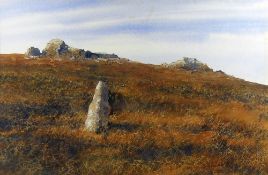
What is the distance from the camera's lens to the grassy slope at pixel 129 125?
29516 mm

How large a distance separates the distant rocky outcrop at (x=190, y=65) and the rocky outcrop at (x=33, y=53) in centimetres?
1713

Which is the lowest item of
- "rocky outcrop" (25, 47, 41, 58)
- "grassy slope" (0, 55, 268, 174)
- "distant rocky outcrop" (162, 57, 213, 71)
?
"grassy slope" (0, 55, 268, 174)

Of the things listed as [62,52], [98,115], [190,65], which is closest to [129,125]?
[98,115]

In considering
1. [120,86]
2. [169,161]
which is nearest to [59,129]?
[169,161]

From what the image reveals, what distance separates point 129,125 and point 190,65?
34028 millimetres

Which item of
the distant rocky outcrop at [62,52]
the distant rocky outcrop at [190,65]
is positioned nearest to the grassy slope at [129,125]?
the distant rocky outcrop at [62,52]

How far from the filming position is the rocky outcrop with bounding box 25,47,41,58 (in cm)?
6120

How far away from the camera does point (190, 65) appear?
68250 mm

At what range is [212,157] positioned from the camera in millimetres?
32188

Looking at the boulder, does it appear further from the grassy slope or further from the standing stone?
the standing stone

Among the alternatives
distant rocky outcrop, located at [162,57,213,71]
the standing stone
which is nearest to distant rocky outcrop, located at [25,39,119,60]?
distant rocky outcrop, located at [162,57,213,71]

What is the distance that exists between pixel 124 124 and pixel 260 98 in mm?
21221

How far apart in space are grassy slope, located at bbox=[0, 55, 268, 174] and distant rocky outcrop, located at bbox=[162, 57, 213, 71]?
1306cm

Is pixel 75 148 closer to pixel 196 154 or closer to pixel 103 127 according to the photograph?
pixel 103 127
